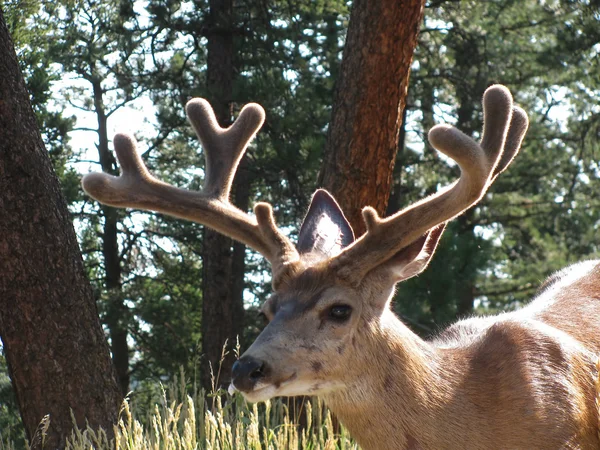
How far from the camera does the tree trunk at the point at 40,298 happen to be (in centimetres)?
613

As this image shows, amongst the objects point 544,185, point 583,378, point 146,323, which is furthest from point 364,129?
point 544,185

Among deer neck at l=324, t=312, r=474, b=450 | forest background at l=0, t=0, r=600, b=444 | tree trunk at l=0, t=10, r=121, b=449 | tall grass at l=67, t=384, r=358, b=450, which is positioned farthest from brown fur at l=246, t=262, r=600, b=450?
forest background at l=0, t=0, r=600, b=444

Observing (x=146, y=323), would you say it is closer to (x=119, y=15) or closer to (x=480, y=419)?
(x=119, y=15)

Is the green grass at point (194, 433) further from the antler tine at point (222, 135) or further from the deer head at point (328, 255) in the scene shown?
the antler tine at point (222, 135)

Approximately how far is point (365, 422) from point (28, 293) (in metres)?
2.73

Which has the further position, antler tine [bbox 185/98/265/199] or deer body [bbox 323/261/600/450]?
antler tine [bbox 185/98/265/199]

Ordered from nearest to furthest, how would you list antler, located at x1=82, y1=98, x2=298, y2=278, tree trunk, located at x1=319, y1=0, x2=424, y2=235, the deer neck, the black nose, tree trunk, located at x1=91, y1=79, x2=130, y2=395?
the black nose
the deer neck
antler, located at x1=82, y1=98, x2=298, y2=278
tree trunk, located at x1=319, y1=0, x2=424, y2=235
tree trunk, located at x1=91, y1=79, x2=130, y2=395

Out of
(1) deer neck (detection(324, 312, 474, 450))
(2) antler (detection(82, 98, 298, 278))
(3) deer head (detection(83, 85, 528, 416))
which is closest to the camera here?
(3) deer head (detection(83, 85, 528, 416))

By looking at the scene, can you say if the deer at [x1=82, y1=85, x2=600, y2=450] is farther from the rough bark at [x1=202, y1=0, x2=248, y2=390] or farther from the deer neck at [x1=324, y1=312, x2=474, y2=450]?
the rough bark at [x1=202, y1=0, x2=248, y2=390]

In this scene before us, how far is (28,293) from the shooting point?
6125 mm

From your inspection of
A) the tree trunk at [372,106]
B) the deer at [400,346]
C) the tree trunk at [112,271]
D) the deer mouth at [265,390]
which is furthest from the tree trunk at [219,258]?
the deer mouth at [265,390]

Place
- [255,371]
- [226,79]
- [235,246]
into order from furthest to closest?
[235,246]
[226,79]
[255,371]

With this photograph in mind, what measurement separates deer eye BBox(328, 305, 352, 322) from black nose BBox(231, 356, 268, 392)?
1.45 feet

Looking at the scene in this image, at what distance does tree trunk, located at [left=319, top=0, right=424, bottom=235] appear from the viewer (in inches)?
284
